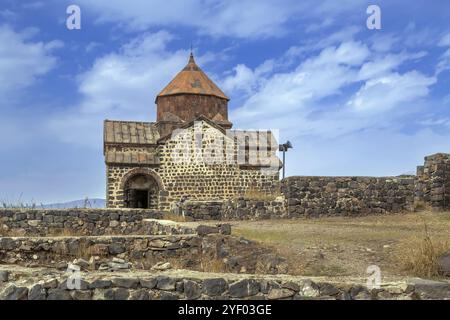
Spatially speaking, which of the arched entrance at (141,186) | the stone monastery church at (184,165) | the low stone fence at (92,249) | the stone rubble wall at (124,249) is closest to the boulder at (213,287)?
the stone rubble wall at (124,249)

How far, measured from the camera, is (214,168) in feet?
91.1

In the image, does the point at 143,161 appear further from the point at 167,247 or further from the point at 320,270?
the point at 320,270

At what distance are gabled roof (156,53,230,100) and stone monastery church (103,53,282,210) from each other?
3127mm

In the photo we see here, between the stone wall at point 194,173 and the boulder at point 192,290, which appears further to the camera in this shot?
the stone wall at point 194,173

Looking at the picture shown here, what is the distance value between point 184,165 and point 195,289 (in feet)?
70.5

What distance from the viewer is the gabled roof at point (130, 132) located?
29.0 metres

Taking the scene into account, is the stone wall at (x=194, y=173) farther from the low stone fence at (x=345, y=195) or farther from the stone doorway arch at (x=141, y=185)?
the low stone fence at (x=345, y=195)

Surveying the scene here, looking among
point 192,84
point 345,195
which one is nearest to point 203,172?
point 192,84

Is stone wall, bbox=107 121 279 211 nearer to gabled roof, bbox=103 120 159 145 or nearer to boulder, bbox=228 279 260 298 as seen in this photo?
gabled roof, bbox=103 120 159 145

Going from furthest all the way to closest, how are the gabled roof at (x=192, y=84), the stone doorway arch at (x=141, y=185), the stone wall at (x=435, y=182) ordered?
the gabled roof at (x=192, y=84) → the stone doorway arch at (x=141, y=185) → the stone wall at (x=435, y=182)

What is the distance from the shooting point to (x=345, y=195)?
17.2 metres

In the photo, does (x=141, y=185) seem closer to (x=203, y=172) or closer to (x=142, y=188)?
(x=142, y=188)

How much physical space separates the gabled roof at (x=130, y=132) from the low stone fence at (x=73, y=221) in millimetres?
10810
